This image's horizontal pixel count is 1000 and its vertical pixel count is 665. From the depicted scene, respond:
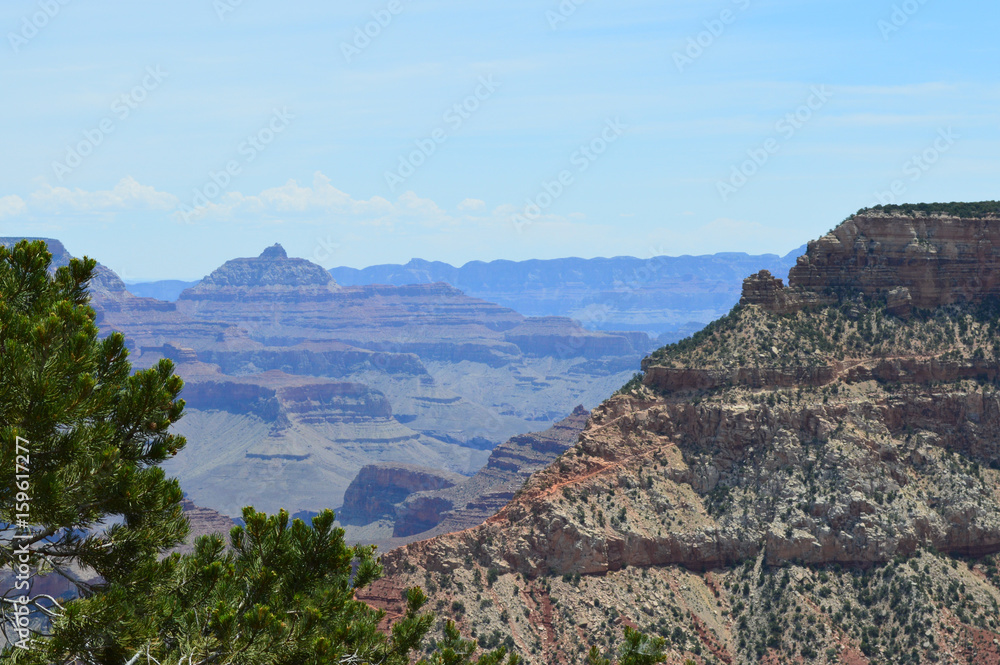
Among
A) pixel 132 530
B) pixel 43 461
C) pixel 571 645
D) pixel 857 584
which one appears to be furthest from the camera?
pixel 857 584

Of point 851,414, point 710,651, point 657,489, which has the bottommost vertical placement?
point 710,651

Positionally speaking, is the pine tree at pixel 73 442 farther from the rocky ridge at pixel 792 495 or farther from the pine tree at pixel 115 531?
the rocky ridge at pixel 792 495

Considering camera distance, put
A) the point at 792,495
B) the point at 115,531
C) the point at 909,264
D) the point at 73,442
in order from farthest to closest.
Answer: the point at 909,264
the point at 792,495
the point at 115,531
the point at 73,442

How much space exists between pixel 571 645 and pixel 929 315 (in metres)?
42.4

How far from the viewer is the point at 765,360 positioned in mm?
78750

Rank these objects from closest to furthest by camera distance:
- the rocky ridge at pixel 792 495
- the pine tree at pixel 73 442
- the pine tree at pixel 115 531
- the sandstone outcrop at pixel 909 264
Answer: the pine tree at pixel 73 442 → the pine tree at pixel 115 531 → the rocky ridge at pixel 792 495 → the sandstone outcrop at pixel 909 264

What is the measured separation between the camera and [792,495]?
74312 mm

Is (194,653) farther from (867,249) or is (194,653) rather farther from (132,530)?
(867,249)

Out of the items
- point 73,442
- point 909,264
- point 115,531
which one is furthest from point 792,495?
point 73,442

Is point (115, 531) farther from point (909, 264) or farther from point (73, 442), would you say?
point (909, 264)

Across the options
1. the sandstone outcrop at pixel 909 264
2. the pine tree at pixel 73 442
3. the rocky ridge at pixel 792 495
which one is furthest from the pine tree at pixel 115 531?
the sandstone outcrop at pixel 909 264

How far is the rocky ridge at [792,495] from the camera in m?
67.4

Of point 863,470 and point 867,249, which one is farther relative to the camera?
point 867,249

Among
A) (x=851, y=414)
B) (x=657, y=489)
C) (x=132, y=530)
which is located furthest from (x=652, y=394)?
(x=132, y=530)
